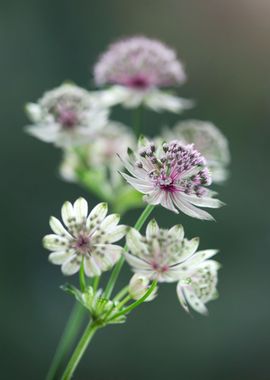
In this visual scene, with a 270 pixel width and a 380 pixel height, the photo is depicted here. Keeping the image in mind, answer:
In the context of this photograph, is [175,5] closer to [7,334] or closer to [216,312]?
[216,312]

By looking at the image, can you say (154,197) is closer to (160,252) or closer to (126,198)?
(160,252)

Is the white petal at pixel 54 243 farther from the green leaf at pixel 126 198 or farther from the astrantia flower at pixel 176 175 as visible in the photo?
the green leaf at pixel 126 198

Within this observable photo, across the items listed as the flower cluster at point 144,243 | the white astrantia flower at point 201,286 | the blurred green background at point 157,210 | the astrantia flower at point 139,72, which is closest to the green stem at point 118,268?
the flower cluster at point 144,243

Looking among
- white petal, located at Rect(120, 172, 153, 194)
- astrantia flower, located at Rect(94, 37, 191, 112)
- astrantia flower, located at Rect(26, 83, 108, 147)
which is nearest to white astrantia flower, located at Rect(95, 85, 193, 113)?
astrantia flower, located at Rect(94, 37, 191, 112)

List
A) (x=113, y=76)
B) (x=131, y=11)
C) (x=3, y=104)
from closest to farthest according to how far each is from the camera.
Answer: (x=113, y=76) → (x=3, y=104) → (x=131, y=11)

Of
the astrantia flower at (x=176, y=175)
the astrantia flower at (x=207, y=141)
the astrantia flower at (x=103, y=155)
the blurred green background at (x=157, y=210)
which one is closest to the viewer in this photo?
the astrantia flower at (x=176, y=175)

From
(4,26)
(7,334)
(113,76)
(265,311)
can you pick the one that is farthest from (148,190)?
(4,26)
